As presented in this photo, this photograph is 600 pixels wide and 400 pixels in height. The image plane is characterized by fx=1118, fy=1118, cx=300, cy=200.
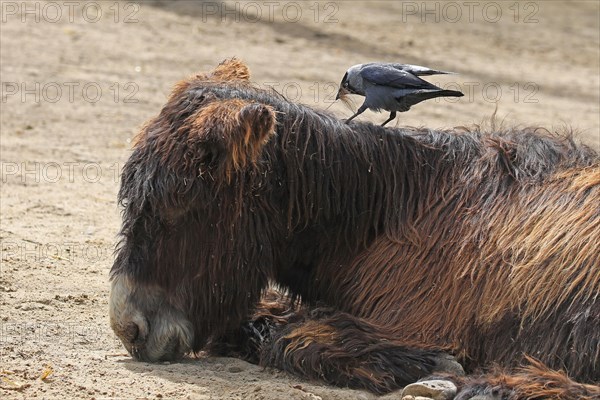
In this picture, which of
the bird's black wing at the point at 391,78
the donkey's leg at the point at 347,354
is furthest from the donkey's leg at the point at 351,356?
the bird's black wing at the point at 391,78

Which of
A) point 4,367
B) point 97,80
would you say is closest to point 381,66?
point 4,367

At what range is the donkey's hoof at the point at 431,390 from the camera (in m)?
4.45

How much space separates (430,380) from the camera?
4.55 meters

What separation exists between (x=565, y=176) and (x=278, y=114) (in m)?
1.34

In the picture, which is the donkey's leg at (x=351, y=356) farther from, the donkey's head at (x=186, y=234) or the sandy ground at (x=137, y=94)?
the donkey's head at (x=186, y=234)

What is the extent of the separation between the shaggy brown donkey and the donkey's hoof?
2.2 inches

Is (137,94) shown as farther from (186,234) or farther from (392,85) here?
(186,234)

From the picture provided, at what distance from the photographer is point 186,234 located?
4.89m

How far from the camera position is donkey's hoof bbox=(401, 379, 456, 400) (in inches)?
175

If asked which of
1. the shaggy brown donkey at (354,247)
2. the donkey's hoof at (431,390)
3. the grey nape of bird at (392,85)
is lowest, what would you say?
the donkey's hoof at (431,390)

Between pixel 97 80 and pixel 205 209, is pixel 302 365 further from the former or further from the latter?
pixel 97 80

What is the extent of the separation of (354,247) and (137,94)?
6.57 metres

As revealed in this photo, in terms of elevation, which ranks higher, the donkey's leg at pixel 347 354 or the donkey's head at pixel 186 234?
the donkey's head at pixel 186 234

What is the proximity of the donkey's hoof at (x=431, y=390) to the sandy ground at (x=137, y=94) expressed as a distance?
0.57ft
